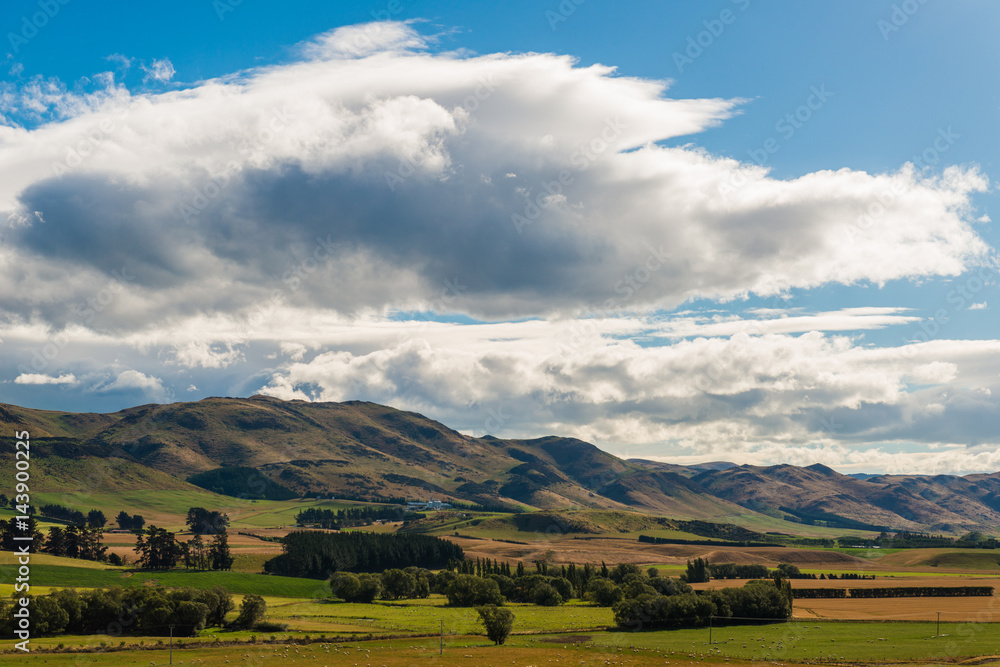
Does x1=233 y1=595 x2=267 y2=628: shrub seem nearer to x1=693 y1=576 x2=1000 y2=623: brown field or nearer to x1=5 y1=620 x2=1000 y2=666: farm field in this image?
x1=5 y1=620 x2=1000 y2=666: farm field

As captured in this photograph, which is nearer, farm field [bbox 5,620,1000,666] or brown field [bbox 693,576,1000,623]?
farm field [bbox 5,620,1000,666]

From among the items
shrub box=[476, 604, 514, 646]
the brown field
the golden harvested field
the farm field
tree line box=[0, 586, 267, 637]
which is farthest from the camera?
the brown field

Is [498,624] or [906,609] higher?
[498,624]

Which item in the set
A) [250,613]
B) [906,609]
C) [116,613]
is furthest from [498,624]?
[906,609]

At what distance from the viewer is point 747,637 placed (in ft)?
450

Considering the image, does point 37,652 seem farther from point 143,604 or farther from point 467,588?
point 467,588

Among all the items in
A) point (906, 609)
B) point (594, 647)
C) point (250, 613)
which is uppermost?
point (250, 613)

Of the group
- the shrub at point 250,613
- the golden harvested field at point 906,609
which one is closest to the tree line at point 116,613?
the shrub at point 250,613

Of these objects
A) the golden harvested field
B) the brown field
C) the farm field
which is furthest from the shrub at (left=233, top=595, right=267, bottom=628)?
the brown field

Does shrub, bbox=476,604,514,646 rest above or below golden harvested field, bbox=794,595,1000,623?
above

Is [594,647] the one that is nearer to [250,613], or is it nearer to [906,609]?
[250,613]

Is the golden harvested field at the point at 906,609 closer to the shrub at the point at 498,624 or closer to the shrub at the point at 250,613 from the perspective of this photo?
the shrub at the point at 498,624

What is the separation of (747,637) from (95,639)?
114294 millimetres

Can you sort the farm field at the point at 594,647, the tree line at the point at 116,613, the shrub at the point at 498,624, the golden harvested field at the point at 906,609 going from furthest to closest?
the golden harvested field at the point at 906,609
the shrub at the point at 498,624
the tree line at the point at 116,613
the farm field at the point at 594,647
